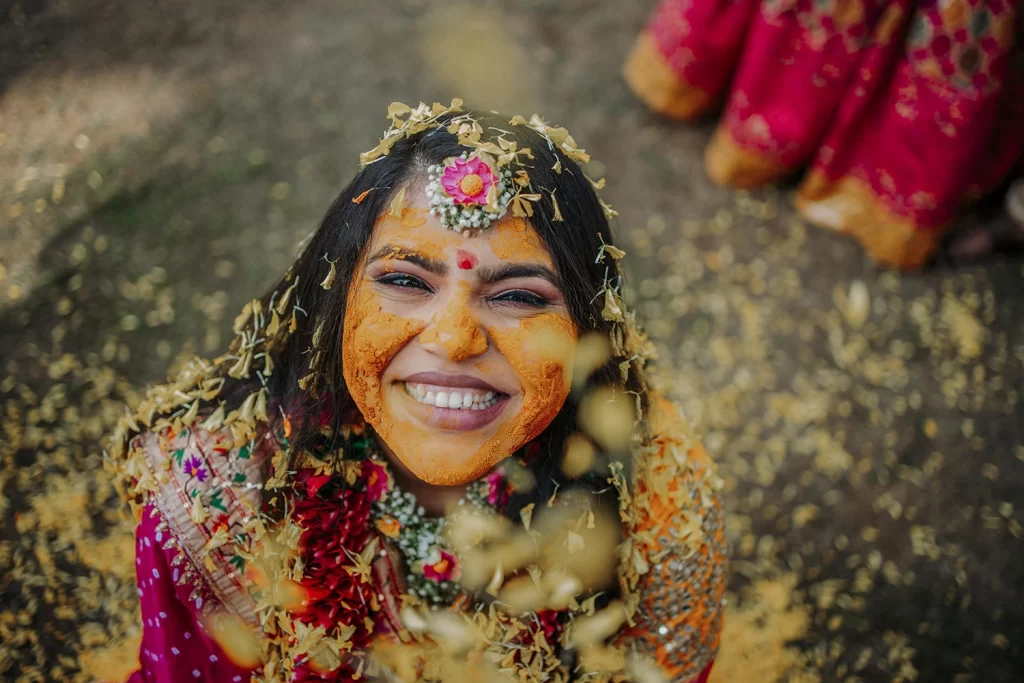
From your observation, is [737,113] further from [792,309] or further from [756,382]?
[756,382]

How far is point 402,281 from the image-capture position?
1789mm

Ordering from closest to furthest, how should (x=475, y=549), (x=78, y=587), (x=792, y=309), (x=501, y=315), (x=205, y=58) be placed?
1. (x=501, y=315)
2. (x=475, y=549)
3. (x=78, y=587)
4. (x=792, y=309)
5. (x=205, y=58)

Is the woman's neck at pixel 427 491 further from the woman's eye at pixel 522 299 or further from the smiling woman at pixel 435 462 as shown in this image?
the woman's eye at pixel 522 299

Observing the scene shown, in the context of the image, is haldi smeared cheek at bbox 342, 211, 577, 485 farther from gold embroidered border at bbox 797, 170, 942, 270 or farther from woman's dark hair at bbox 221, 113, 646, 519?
gold embroidered border at bbox 797, 170, 942, 270

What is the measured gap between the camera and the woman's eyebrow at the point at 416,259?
67.9 inches

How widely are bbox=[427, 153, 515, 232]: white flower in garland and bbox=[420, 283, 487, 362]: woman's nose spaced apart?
147 mm

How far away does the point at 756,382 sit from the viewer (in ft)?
13.6

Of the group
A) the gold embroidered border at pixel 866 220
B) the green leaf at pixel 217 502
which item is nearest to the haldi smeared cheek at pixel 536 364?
the green leaf at pixel 217 502

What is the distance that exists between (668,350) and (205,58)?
135 inches

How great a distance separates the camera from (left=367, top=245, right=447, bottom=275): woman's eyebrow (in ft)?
5.66

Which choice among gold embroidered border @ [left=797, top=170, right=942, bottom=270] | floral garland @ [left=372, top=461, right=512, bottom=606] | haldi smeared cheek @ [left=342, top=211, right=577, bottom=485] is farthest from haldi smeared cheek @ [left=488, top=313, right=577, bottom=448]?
gold embroidered border @ [left=797, top=170, right=942, bottom=270]

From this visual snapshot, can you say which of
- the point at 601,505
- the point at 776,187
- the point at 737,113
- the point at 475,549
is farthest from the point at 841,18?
the point at 475,549

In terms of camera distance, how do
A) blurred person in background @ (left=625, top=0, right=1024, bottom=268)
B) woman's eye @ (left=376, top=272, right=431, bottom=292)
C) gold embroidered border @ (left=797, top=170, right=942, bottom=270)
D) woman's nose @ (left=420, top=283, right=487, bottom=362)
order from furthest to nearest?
1. gold embroidered border @ (left=797, top=170, right=942, bottom=270)
2. blurred person in background @ (left=625, top=0, right=1024, bottom=268)
3. woman's eye @ (left=376, top=272, right=431, bottom=292)
4. woman's nose @ (left=420, top=283, right=487, bottom=362)

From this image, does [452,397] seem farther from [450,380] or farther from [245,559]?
[245,559]
